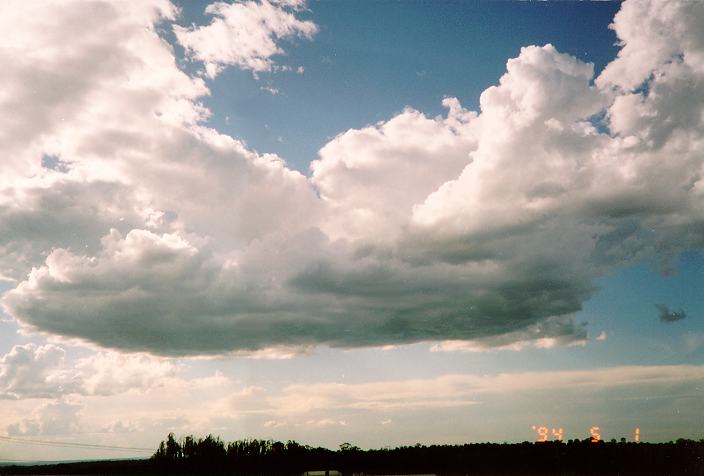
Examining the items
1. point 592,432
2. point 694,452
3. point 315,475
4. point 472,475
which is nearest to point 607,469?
point 694,452

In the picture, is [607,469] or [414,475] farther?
[414,475]

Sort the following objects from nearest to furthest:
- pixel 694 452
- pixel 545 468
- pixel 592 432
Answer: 1. pixel 592 432
2. pixel 694 452
3. pixel 545 468

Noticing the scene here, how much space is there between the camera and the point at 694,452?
16938cm

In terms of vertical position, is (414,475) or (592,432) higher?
(592,432)

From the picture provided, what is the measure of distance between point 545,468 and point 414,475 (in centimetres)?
3959

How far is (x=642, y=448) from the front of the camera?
581ft

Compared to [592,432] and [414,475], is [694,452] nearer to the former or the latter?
[414,475]


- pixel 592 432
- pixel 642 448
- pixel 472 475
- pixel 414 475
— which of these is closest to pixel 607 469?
pixel 642 448

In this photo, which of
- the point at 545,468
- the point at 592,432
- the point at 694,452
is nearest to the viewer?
the point at 592,432

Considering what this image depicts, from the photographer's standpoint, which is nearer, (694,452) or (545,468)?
(694,452)

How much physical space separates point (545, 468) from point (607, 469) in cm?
1864

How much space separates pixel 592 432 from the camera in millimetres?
74625

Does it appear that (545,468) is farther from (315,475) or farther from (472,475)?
(315,475)

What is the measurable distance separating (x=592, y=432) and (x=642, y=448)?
120436 millimetres
